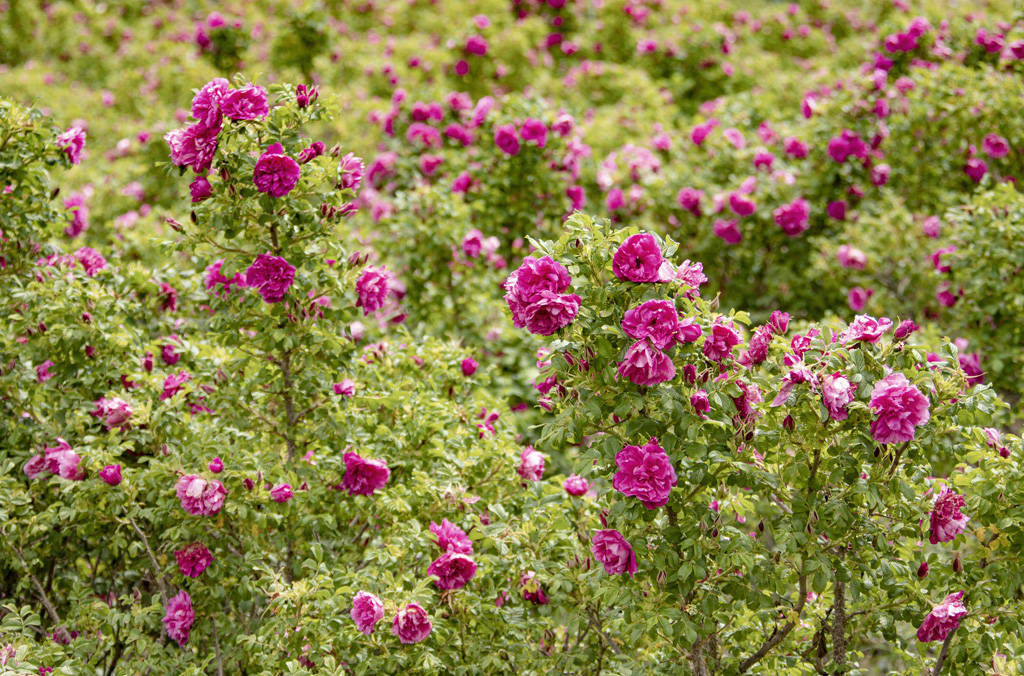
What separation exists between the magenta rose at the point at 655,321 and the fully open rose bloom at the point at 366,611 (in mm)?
949

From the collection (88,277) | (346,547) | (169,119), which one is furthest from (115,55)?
(346,547)

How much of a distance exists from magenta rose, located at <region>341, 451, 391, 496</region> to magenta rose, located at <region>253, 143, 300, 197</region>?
0.79m

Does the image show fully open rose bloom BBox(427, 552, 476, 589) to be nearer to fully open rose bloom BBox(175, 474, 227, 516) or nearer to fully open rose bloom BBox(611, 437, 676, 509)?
fully open rose bloom BBox(611, 437, 676, 509)

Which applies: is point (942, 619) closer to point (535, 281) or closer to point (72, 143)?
point (535, 281)

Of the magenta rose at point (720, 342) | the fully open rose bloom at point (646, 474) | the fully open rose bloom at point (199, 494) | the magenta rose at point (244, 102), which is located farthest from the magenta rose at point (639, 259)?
the fully open rose bloom at point (199, 494)

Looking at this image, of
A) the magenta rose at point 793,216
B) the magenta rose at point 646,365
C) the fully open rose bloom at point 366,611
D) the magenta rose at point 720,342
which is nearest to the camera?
the magenta rose at point 646,365

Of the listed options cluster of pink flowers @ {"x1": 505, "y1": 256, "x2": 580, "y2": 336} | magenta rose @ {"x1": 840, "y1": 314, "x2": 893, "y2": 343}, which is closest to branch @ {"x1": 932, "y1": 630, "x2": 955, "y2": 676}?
magenta rose @ {"x1": 840, "y1": 314, "x2": 893, "y2": 343}

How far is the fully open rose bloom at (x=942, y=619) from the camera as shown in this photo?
2121 mm

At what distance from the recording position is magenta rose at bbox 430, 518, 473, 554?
2.32m

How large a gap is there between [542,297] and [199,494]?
3.70 ft

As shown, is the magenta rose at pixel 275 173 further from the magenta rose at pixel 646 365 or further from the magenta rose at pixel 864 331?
the magenta rose at pixel 864 331

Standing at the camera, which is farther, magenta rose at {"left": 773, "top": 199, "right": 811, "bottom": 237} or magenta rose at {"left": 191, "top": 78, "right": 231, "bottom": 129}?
magenta rose at {"left": 773, "top": 199, "right": 811, "bottom": 237}

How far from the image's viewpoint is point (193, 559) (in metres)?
2.51

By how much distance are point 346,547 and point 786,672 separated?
4.63 feet
